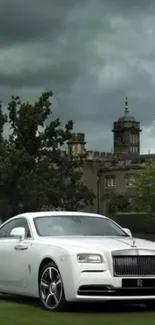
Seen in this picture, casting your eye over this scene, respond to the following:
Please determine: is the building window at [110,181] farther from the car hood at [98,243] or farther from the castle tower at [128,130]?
the car hood at [98,243]

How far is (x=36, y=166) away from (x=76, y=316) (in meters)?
49.5

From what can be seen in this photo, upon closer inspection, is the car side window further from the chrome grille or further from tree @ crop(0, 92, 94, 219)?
tree @ crop(0, 92, 94, 219)

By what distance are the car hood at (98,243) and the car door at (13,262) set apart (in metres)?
0.55

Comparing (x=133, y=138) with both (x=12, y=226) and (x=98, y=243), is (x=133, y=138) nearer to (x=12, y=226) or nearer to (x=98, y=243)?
(x=12, y=226)

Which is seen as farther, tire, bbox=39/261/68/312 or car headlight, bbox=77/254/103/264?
tire, bbox=39/261/68/312

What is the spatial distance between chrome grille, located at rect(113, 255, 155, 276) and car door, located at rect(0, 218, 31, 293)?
168 cm

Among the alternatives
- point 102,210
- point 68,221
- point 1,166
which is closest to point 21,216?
point 68,221

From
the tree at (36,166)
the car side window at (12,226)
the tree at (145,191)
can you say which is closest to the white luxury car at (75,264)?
the car side window at (12,226)

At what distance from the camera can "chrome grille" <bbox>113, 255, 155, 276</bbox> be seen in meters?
10.2

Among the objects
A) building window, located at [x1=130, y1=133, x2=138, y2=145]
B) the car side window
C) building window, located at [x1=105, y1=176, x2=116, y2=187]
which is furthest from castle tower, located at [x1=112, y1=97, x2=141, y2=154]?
the car side window

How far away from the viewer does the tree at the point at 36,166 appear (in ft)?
190

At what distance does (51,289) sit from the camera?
415 inches

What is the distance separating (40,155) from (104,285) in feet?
166

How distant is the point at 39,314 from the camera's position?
1018 cm
